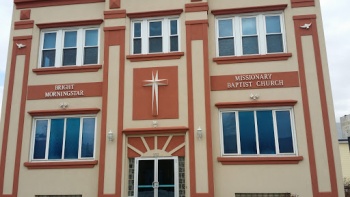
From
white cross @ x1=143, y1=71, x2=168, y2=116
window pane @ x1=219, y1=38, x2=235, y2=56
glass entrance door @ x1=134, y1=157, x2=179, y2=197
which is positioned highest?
window pane @ x1=219, y1=38, x2=235, y2=56

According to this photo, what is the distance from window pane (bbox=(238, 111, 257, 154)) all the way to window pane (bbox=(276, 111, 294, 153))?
91cm

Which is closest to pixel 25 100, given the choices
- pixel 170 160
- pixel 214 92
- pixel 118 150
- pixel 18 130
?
pixel 18 130

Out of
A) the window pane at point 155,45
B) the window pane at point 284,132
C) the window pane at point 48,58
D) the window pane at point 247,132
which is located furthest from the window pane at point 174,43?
the window pane at point 48,58

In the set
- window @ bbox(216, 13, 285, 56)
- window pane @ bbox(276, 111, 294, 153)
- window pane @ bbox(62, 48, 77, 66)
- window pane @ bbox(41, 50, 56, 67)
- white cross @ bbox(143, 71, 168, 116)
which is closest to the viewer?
window pane @ bbox(276, 111, 294, 153)

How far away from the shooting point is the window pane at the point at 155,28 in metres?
13.7

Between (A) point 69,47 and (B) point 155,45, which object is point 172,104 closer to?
(B) point 155,45

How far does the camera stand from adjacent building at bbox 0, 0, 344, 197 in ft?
38.9

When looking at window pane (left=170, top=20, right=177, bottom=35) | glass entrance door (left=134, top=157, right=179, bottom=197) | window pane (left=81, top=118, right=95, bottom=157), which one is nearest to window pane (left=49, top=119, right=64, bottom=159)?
window pane (left=81, top=118, right=95, bottom=157)

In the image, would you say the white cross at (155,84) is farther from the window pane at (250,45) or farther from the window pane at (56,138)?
the window pane at (56,138)

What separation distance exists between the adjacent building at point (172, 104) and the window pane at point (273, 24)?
4cm

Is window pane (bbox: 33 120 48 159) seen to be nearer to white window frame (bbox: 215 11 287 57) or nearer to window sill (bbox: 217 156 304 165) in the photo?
window sill (bbox: 217 156 304 165)

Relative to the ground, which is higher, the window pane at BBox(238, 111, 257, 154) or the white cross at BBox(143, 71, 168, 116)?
the white cross at BBox(143, 71, 168, 116)

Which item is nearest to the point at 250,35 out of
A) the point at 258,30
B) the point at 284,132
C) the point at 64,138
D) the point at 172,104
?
the point at 258,30

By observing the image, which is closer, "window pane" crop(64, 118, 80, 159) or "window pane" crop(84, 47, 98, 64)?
"window pane" crop(64, 118, 80, 159)
